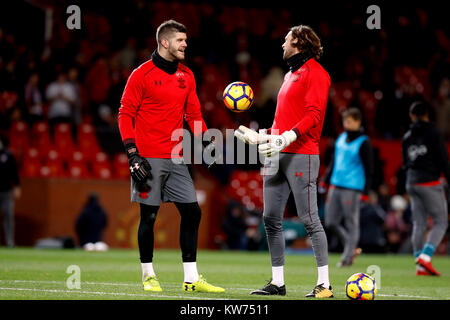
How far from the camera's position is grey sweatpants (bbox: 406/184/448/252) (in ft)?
33.9

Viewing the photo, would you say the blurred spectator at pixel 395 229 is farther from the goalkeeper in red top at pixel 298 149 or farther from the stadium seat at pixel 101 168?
the goalkeeper in red top at pixel 298 149

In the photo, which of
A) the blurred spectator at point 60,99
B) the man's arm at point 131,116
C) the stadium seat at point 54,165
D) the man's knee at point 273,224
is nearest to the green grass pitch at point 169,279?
the man's knee at point 273,224

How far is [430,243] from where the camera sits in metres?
10.2

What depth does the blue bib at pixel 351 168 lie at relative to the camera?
11508mm

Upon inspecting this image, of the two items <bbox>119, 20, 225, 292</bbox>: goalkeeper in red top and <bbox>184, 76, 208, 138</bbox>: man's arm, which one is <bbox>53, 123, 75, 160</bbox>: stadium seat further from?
<bbox>119, 20, 225, 292</bbox>: goalkeeper in red top

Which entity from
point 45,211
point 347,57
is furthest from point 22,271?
point 347,57

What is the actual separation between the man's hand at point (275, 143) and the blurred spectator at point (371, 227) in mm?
10085

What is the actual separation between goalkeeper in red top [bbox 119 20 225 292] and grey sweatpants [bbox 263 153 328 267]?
2.26 feet

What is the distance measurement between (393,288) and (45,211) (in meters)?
10.2

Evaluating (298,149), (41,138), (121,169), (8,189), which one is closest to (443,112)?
(121,169)

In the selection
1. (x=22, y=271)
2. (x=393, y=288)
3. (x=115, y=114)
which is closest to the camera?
(x=393, y=288)

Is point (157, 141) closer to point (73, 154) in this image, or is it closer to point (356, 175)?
point (356, 175)

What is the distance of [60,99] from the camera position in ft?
58.5

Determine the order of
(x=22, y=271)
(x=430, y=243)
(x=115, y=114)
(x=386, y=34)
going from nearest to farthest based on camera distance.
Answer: (x=22, y=271) → (x=430, y=243) → (x=115, y=114) → (x=386, y=34)
